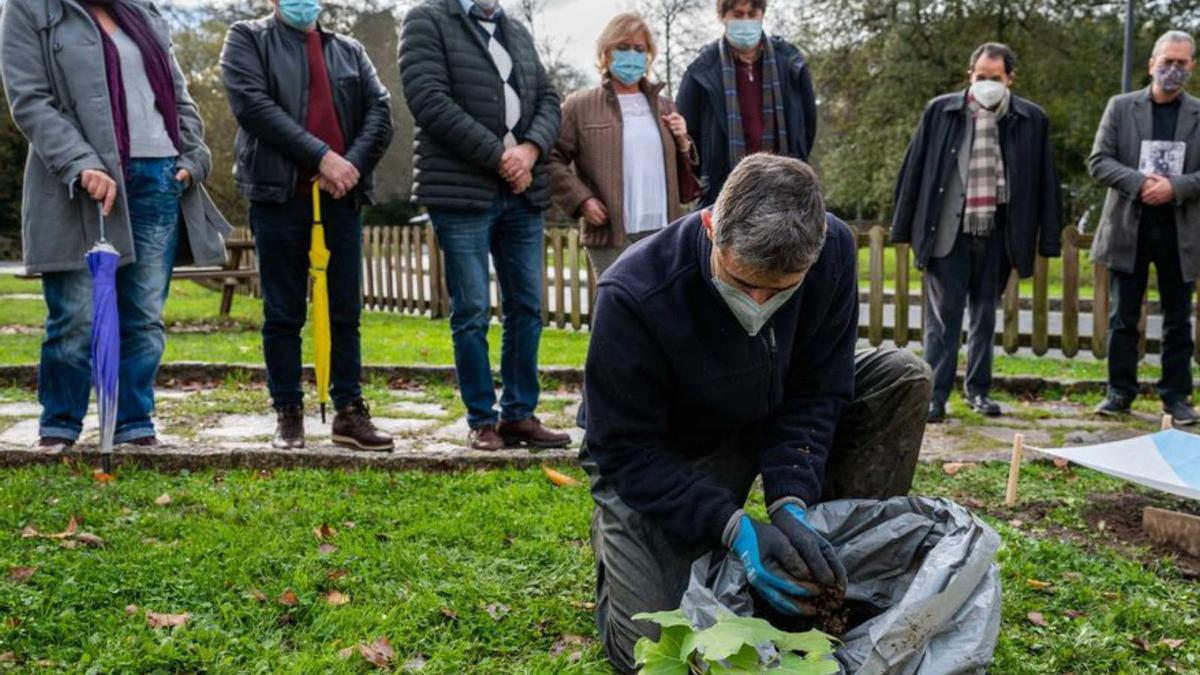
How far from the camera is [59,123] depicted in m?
4.00

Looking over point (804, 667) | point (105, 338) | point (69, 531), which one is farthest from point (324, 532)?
point (804, 667)

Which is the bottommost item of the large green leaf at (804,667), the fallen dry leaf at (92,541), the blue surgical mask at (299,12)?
the fallen dry leaf at (92,541)

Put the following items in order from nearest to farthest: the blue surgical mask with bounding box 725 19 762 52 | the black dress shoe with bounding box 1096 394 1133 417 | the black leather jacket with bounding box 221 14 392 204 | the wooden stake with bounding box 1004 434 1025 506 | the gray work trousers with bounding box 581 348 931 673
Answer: the gray work trousers with bounding box 581 348 931 673
the wooden stake with bounding box 1004 434 1025 506
the black leather jacket with bounding box 221 14 392 204
the blue surgical mask with bounding box 725 19 762 52
the black dress shoe with bounding box 1096 394 1133 417

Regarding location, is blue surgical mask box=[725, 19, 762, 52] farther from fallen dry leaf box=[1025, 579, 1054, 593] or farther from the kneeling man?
fallen dry leaf box=[1025, 579, 1054, 593]

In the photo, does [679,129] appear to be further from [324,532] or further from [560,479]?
[324,532]

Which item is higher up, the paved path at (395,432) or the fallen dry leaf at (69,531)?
the paved path at (395,432)

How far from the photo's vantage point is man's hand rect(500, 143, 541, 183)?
435 cm

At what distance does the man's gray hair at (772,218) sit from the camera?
7.36 ft

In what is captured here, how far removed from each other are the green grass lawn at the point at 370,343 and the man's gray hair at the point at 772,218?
16.2ft

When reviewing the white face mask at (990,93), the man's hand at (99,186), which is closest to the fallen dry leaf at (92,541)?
the man's hand at (99,186)

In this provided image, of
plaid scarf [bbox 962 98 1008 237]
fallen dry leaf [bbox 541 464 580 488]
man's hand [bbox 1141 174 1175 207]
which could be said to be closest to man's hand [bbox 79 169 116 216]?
fallen dry leaf [bbox 541 464 580 488]

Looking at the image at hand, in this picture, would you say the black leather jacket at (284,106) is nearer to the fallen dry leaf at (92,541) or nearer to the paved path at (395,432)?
the paved path at (395,432)

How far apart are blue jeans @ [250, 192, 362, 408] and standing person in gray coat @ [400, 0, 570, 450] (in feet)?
1.29

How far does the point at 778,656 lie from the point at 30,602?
6.43ft
